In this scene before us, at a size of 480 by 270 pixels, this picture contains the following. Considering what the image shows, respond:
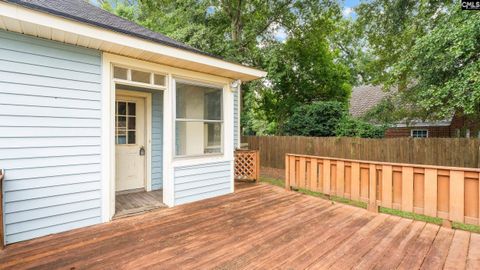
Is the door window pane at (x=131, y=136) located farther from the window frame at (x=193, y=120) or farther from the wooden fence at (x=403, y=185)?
the wooden fence at (x=403, y=185)

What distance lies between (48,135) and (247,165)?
432 cm

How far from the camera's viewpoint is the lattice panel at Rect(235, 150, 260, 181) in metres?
6.29

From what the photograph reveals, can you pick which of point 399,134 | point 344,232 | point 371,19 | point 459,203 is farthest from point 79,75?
point 399,134

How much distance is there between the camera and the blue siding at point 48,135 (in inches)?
108

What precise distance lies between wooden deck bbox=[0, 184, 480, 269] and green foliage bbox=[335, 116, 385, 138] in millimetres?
4559

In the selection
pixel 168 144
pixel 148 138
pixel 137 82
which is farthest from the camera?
pixel 148 138

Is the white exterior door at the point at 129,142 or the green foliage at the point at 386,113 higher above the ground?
the green foliage at the point at 386,113

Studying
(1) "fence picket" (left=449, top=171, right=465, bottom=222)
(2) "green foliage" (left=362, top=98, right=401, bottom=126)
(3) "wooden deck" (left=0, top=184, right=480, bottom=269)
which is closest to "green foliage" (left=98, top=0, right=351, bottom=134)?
(2) "green foliage" (left=362, top=98, right=401, bottom=126)

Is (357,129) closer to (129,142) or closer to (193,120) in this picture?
(193,120)

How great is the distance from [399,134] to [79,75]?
47.7ft

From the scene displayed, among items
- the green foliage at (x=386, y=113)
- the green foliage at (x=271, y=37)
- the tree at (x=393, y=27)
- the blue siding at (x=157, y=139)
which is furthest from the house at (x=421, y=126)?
the blue siding at (x=157, y=139)

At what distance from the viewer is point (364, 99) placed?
15398 millimetres

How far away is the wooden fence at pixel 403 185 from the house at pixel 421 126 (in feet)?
19.4

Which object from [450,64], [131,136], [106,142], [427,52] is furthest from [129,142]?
[450,64]
